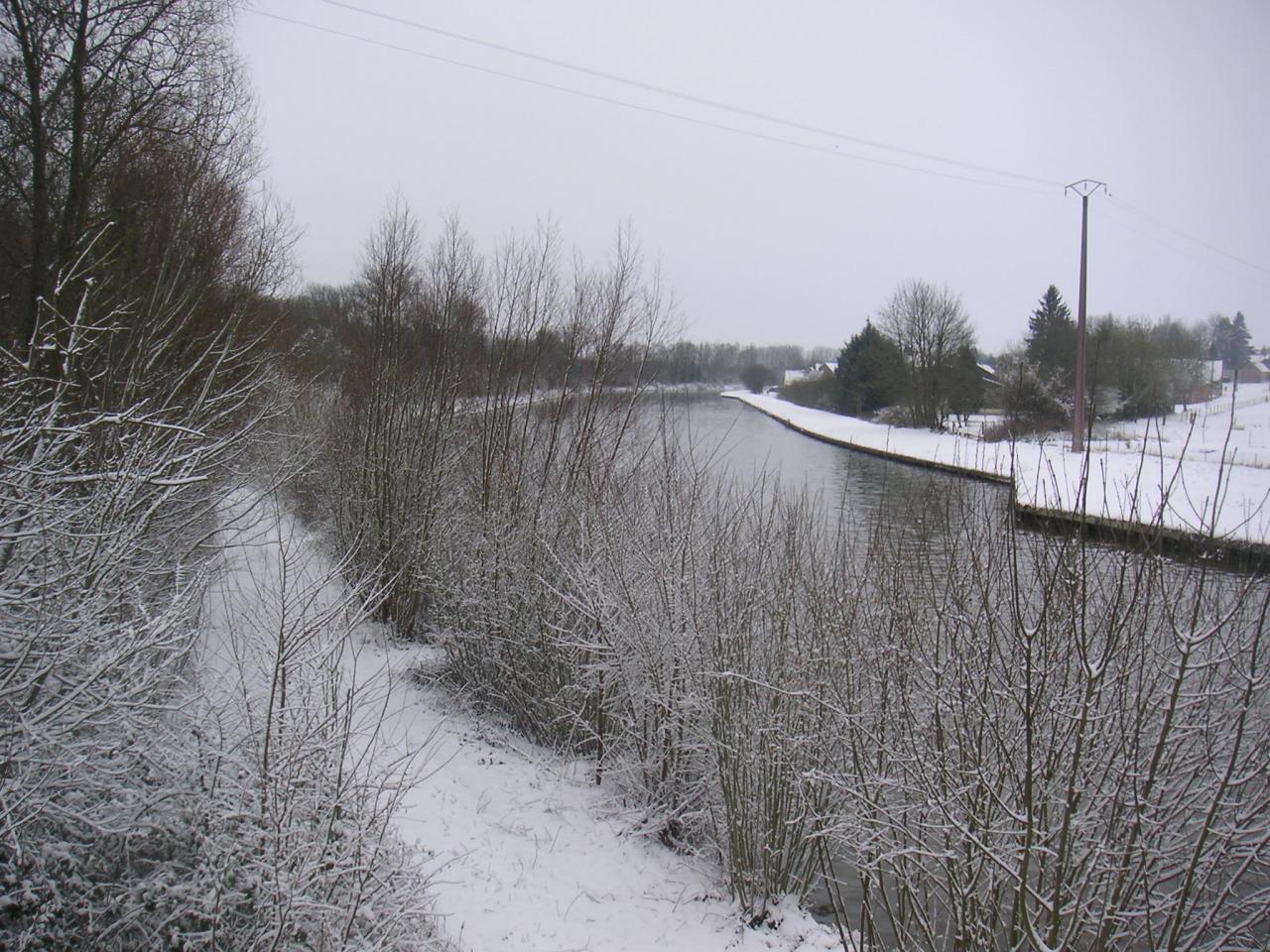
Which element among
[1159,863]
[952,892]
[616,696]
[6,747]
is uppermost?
[6,747]

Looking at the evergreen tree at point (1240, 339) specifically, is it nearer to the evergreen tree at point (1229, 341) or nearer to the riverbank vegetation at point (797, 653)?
the evergreen tree at point (1229, 341)

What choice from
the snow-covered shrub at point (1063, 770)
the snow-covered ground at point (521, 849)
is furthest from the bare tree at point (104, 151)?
the snow-covered shrub at point (1063, 770)

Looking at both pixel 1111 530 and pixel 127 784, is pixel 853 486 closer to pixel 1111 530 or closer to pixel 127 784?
pixel 1111 530

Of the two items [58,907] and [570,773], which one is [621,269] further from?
→ [58,907]

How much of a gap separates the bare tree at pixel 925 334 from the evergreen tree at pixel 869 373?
0.93 m

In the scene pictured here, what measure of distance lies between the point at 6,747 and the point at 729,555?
4.55m

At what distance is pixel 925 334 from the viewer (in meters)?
48.1

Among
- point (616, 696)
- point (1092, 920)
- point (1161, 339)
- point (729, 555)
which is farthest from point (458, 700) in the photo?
point (1161, 339)

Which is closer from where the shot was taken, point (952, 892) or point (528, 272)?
point (952, 892)

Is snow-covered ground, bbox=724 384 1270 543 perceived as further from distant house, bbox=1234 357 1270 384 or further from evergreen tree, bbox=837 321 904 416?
evergreen tree, bbox=837 321 904 416

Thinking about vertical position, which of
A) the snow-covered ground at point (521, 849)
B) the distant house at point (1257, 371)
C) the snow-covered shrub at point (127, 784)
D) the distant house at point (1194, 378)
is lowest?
the snow-covered ground at point (521, 849)

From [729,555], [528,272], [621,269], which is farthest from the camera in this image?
[528,272]

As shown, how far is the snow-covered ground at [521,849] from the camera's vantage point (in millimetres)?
4801

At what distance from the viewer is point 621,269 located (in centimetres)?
960
